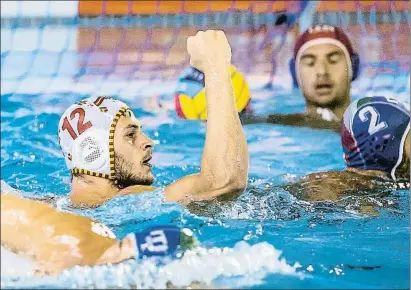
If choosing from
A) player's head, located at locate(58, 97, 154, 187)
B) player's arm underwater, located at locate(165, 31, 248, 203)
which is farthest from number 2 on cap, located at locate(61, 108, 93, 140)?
Answer: player's arm underwater, located at locate(165, 31, 248, 203)

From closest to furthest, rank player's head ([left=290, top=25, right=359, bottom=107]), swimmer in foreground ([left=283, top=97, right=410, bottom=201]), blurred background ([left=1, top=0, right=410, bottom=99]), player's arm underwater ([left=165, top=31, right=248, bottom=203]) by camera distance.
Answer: player's arm underwater ([left=165, top=31, right=248, bottom=203]) → swimmer in foreground ([left=283, top=97, right=410, bottom=201]) → player's head ([left=290, top=25, right=359, bottom=107]) → blurred background ([left=1, top=0, right=410, bottom=99])

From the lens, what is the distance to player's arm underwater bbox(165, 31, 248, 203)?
10.5 ft

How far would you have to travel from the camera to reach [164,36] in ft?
26.0

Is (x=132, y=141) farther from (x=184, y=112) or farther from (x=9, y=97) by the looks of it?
(x=9, y=97)

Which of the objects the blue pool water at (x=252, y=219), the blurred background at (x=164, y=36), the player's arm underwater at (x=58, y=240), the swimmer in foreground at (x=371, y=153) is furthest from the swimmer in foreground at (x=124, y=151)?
the blurred background at (x=164, y=36)

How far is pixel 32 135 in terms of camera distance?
18.7 ft

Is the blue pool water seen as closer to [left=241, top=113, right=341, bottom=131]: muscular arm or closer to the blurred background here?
[left=241, top=113, right=341, bottom=131]: muscular arm

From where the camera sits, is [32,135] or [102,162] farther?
[32,135]

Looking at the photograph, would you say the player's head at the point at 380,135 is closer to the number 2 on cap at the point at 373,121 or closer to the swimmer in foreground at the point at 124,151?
the number 2 on cap at the point at 373,121

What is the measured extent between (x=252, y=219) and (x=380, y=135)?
2.57 feet

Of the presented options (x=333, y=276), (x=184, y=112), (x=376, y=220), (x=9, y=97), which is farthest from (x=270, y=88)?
(x=333, y=276)

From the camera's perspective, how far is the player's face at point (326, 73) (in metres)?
5.80

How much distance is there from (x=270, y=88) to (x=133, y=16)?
172 cm

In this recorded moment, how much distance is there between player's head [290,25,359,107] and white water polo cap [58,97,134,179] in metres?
2.44
